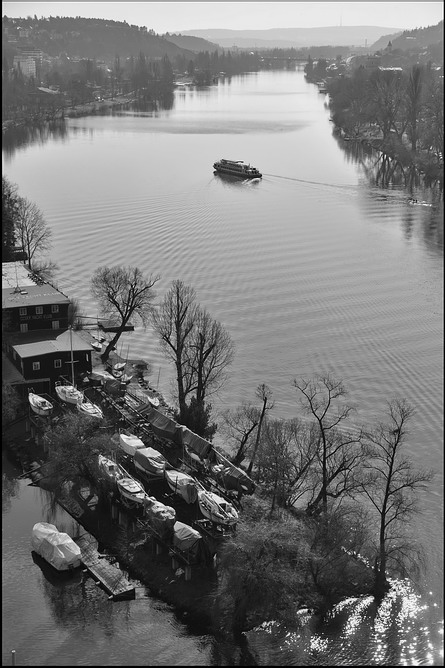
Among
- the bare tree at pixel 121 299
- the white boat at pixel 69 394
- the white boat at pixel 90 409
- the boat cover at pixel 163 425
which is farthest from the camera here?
the bare tree at pixel 121 299

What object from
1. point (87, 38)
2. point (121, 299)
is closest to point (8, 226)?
point (121, 299)

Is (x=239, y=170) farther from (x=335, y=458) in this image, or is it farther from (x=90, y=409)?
(x=335, y=458)

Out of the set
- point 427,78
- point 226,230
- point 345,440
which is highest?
point 427,78

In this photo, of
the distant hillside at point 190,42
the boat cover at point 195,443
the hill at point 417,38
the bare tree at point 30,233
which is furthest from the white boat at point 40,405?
the distant hillside at point 190,42

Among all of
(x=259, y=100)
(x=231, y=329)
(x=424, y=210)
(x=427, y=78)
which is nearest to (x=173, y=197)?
(x=424, y=210)

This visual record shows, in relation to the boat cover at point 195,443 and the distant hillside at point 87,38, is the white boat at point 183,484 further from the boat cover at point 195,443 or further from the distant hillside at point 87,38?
the distant hillside at point 87,38

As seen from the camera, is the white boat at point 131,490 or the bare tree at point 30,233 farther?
the bare tree at point 30,233

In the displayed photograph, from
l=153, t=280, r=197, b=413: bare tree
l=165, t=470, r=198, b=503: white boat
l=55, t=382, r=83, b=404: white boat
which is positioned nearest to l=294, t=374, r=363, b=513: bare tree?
l=165, t=470, r=198, b=503: white boat

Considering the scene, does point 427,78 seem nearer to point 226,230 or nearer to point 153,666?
point 226,230
